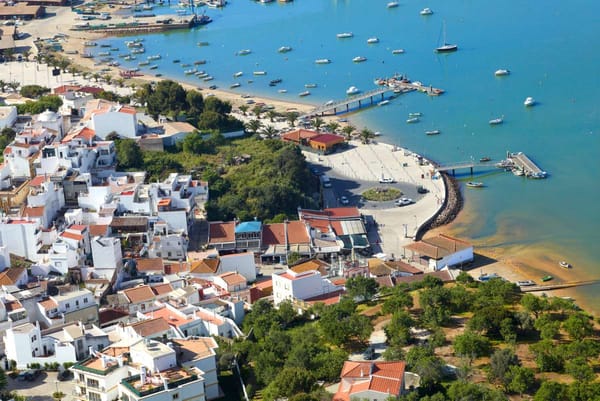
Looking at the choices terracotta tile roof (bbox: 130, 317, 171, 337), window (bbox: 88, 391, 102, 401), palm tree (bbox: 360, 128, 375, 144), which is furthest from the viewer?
palm tree (bbox: 360, 128, 375, 144)

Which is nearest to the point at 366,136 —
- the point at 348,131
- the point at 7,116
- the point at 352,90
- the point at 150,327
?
the point at 348,131

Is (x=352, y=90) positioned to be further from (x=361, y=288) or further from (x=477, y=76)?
(x=361, y=288)

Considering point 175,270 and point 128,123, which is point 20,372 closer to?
point 175,270

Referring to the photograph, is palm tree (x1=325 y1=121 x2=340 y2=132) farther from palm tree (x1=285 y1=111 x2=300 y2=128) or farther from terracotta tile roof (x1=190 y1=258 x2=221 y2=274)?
terracotta tile roof (x1=190 y1=258 x2=221 y2=274)

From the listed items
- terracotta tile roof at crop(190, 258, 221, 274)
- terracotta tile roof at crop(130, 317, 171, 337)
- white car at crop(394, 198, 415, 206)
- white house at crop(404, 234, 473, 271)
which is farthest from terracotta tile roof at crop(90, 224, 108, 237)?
A: white car at crop(394, 198, 415, 206)

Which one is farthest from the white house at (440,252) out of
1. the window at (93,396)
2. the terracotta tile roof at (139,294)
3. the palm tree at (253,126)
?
the window at (93,396)
